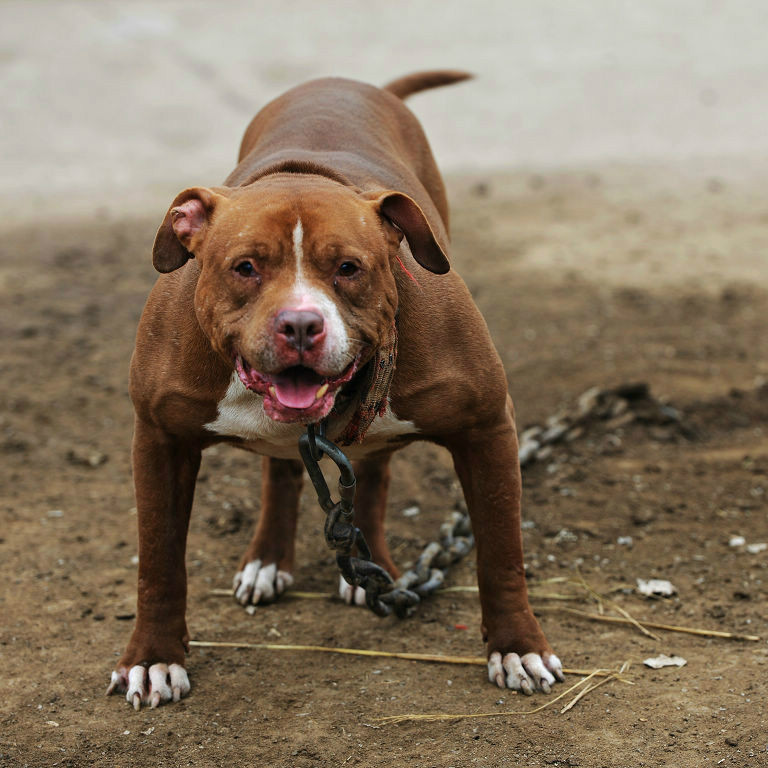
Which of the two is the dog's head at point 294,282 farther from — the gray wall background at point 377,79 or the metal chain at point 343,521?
the gray wall background at point 377,79

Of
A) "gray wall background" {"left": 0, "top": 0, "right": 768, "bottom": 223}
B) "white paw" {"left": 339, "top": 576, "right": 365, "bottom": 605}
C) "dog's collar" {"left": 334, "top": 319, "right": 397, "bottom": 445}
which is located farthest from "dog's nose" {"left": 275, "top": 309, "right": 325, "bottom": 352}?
"gray wall background" {"left": 0, "top": 0, "right": 768, "bottom": 223}

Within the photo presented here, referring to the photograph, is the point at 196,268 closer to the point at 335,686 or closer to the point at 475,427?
the point at 475,427

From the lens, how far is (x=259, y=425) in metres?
3.03

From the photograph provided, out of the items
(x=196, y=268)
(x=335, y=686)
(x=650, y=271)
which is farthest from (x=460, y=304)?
(x=650, y=271)

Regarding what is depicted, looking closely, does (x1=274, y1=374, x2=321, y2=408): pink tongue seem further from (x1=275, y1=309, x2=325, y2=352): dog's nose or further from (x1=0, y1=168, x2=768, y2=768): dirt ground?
(x1=0, y1=168, x2=768, y2=768): dirt ground

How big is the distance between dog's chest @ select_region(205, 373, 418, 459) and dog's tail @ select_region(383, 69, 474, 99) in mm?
2222

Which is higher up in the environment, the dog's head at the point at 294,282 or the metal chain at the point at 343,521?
the dog's head at the point at 294,282

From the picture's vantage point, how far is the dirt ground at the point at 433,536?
2.95 m

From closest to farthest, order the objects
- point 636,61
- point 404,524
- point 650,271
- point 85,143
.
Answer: point 404,524 < point 650,271 < point 85,143 < point 636,61

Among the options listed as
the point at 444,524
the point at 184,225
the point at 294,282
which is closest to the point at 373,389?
the point at 294,282

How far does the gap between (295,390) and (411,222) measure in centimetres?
56

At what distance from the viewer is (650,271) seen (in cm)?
752

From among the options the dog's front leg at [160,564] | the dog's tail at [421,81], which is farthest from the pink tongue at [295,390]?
the dog's tail at [421,81]

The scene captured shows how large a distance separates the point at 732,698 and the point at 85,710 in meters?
1.72
